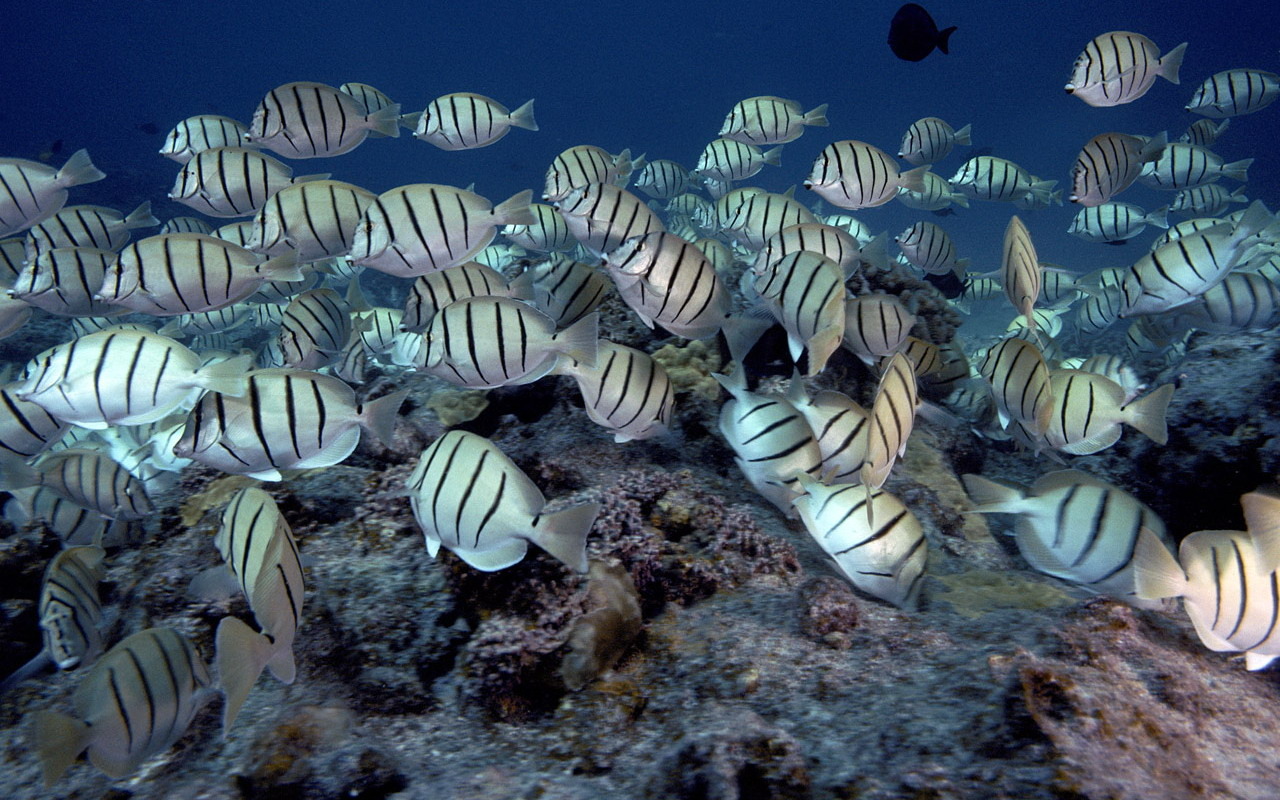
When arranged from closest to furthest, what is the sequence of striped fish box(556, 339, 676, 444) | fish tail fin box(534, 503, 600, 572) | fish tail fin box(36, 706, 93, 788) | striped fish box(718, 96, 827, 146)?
fish tail fin box(36, 706, 93, 788), fish tail fin box(534, 503, 600, 572), striped fish box(556, 339, 676, 444), striped fish box(718, 96, 827, 146)

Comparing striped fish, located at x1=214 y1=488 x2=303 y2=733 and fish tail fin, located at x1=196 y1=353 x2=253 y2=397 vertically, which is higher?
fish tail fin, located at x1=196 y1=353 x2=253 y2=397

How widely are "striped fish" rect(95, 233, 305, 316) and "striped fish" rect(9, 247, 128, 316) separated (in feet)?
1.12

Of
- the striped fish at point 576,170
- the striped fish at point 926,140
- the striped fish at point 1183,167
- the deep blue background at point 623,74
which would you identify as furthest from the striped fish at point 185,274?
the deep blue background at point 623,74

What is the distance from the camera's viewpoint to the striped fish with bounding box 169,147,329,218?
3566mm

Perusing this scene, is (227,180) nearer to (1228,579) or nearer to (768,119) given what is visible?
(768,119)

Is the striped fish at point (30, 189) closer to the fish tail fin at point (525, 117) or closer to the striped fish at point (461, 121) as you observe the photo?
the striped fish at point (461, 121)

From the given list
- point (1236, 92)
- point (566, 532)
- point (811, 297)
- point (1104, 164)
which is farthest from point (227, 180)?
point (1236, 92)

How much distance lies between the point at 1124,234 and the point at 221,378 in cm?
819

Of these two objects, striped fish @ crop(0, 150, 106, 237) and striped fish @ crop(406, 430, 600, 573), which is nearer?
striped fish @ crop(406, 430, 600, 573)

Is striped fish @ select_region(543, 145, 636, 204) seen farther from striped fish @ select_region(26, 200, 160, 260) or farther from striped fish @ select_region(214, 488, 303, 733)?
striped fish @ select_region(214, 488, 303, 733)

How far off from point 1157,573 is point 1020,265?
1.75 m

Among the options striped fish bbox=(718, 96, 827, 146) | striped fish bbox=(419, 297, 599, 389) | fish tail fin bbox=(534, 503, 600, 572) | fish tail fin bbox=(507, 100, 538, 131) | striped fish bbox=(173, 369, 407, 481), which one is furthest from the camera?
striped fish bbox=(718, 96, 827, 146)

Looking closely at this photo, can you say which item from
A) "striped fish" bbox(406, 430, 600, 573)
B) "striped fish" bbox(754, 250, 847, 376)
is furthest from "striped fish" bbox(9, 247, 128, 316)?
"striped fish" bbox(754, 250, 847, 376)

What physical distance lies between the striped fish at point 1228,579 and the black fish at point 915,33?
250 inches
